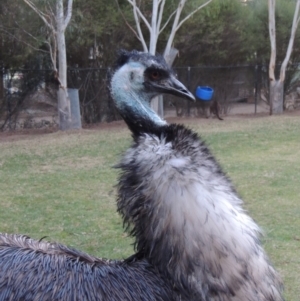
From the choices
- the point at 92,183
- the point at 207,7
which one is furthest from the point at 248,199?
the point at 207,7

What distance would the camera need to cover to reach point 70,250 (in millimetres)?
3076

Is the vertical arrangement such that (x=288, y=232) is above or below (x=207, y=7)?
below

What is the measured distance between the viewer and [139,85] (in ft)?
10.1

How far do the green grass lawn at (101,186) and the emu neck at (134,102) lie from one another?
0.82ft

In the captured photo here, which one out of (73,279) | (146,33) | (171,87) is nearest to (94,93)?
(146,33)

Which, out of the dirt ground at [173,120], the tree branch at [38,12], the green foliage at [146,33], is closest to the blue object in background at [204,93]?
the dirt ground at [173,120]

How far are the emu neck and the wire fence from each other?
13.0 m

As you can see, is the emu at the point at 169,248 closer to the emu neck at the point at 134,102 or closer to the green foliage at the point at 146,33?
the emu neck at the point at 134,102

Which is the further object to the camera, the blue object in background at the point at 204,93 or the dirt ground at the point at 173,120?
the blue object in background at the point at 204,93

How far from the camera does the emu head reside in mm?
2990

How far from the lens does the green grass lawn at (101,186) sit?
19.6ft

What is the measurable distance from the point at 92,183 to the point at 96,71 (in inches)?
340

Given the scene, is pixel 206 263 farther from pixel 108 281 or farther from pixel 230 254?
pixel 108 281

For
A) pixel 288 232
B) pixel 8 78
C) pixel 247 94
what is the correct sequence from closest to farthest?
pixel 288 232 → pixel 8 78 → pixel 247 94
